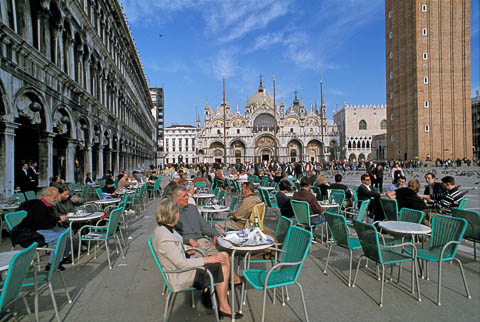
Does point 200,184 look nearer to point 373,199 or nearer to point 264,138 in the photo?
point 373,199

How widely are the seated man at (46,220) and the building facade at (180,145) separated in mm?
80055

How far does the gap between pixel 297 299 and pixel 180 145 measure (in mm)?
83548

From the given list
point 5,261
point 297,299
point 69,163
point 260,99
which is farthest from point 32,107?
point 260,99

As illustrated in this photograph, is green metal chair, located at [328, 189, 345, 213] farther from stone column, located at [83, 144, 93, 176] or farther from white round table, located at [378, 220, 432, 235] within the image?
stone column, located at [83, 144, 93, 176]

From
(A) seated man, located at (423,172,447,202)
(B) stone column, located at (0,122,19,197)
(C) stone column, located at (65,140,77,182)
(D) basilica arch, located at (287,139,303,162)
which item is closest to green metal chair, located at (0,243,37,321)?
(A) seated man, located at (423,172,447,202)

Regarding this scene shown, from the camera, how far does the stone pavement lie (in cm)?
308

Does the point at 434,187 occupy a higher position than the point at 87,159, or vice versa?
the point at 87,159

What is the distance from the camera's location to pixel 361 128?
67062mm

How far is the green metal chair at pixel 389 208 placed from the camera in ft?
16.9

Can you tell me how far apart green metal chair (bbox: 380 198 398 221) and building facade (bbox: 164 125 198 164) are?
8022 centimetres

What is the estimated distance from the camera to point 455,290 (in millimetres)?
3596

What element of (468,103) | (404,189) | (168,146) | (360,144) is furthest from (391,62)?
(168,146)

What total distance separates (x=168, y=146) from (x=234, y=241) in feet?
277

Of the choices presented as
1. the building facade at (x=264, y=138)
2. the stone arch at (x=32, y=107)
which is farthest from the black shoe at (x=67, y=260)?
the building facade at (x=264, y=138)
